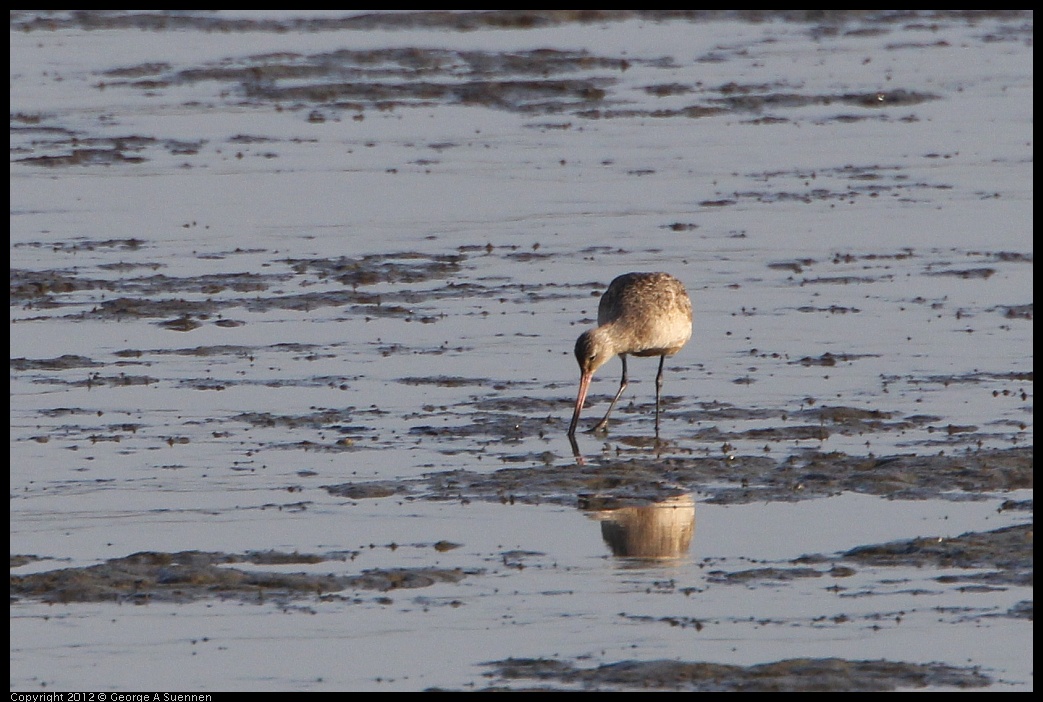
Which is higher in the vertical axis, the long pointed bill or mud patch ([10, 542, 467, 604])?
the long pointed bill

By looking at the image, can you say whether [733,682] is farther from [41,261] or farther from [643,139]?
[643,139]

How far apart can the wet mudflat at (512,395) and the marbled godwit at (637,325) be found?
0.33m

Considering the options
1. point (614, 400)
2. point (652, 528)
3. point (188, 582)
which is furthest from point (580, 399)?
point (188, 582)

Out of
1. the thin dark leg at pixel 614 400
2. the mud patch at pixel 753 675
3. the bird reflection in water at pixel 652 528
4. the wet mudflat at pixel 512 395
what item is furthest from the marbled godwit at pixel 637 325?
the mud patch at pixel 753 675

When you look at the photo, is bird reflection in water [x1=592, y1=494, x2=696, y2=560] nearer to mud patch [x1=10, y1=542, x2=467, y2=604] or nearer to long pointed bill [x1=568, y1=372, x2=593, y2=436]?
Answer: mud patch [x1=10, y1=542, x2=467, y2=604]

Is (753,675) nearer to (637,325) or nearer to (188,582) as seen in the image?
(188,582)

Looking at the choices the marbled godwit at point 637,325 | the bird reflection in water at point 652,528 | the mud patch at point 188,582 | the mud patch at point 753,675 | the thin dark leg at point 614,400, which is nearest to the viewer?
the mud patch at point 753,675

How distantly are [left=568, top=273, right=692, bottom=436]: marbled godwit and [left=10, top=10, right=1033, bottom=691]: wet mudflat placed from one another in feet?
1.07

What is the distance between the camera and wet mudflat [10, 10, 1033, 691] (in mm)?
8703

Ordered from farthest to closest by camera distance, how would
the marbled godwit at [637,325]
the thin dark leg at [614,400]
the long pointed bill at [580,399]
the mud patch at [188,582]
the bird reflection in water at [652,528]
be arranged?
the marbled godwit at [637,325] < the thin dark leg at [614,400] < the long pointed bill at [580,399] < the bird reflection in water at [652,528] < the mud patch at [188,582]

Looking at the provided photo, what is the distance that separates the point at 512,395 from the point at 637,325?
92 centimetres

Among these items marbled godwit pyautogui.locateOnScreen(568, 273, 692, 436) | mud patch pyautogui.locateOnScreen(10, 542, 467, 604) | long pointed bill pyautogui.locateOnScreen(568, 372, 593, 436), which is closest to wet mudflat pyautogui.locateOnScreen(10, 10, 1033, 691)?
mud patch pyautogui.locateOnScreen(10, 542, 467, 604)

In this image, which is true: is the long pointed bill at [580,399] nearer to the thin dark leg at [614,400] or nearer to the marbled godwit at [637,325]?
the marbled godwit at [637,325]

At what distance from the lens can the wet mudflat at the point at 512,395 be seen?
870 centimetres
